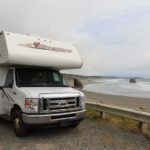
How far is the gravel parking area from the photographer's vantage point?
7.29 meters

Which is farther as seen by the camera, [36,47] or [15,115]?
[36,47]

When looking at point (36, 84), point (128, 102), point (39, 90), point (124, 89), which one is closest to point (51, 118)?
point (39, 90)

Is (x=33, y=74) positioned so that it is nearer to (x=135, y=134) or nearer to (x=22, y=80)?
(x=22, y=80)

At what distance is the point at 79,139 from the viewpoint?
8.03m

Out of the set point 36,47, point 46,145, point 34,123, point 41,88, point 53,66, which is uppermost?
point 36,47

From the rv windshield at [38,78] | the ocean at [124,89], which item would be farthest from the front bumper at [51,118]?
the ocean at [124,89]

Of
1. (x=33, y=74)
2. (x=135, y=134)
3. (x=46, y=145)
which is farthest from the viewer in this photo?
(x=33, y=74)

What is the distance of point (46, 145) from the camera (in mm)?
7402

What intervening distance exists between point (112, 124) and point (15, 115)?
141 inches

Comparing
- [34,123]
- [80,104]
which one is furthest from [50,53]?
[34,123]

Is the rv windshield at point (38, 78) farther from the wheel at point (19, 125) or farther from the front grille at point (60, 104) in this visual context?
the front grille at point (60, 104)

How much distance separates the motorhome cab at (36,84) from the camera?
7949mm

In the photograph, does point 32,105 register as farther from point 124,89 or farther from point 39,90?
point 124,89

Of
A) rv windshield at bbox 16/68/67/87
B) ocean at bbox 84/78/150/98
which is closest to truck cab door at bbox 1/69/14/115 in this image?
rv windshield at bbox 16/68/67/87
